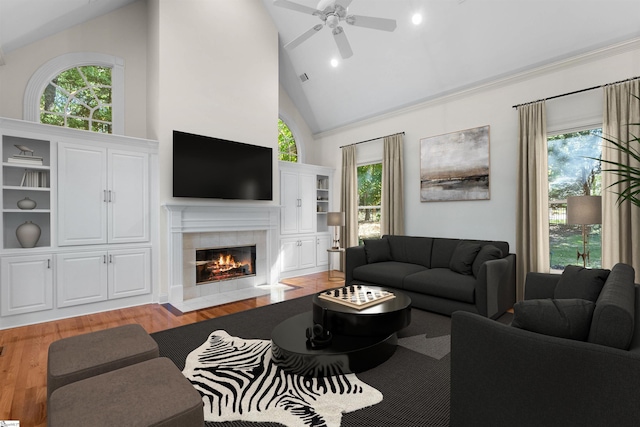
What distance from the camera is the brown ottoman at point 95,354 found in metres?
1.68

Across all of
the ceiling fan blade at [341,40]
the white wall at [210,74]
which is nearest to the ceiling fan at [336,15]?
the ceiling fan blade at [341,40]

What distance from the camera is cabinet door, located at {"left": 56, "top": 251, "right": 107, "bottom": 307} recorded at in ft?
12.4

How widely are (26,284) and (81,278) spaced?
1.65ft

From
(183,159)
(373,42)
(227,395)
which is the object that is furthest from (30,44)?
(227,395)

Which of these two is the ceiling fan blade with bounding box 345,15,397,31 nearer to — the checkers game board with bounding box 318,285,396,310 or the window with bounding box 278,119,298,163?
the checkers game board with bounding box 318,285,396,310

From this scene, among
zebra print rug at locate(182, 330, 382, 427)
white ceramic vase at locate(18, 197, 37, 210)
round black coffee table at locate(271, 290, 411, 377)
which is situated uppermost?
white ceramic vase at locate(18, 197, 37, 210)

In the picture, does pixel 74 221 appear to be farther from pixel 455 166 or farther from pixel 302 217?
pixel 455 166

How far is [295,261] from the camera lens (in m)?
6.30

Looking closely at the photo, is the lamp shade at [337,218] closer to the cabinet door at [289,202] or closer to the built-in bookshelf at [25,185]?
the cabinet door at [289,202]

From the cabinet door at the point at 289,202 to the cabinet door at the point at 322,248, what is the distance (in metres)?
0.69

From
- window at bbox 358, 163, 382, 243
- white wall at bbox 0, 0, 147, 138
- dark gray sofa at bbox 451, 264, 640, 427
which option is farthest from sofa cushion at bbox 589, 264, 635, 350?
white wall at bbox 0, 0, 147, 138

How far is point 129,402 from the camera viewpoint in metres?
1.38

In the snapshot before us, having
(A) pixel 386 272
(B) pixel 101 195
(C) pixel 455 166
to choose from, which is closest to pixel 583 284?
(A) pixel 386 272

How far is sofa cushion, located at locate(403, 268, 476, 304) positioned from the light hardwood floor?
1.76 metres
